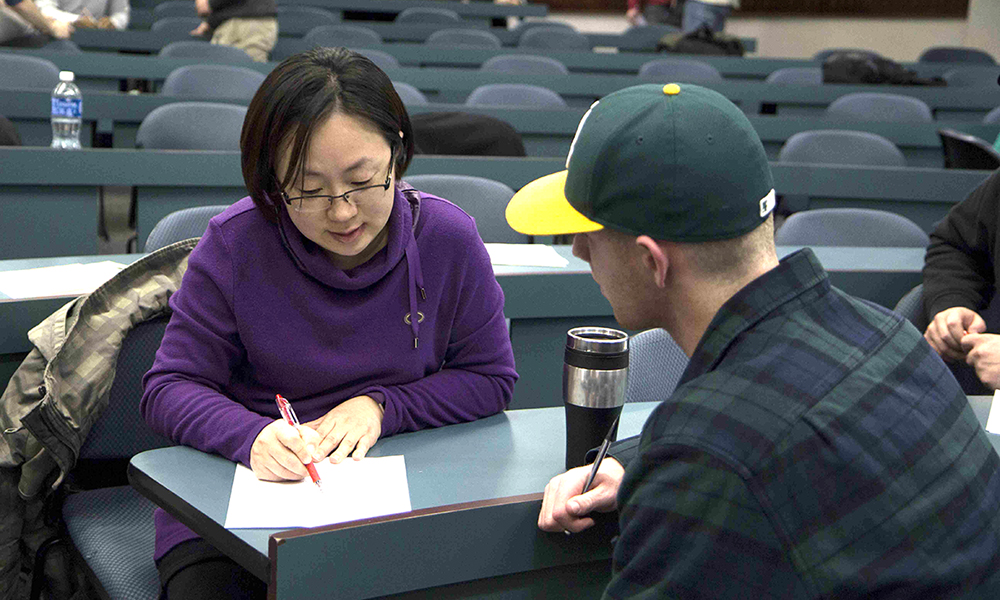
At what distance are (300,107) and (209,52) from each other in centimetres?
438

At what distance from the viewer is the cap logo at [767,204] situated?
39.9 inches

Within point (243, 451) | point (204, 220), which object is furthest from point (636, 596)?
point (204, 220)

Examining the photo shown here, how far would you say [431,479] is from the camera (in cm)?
138

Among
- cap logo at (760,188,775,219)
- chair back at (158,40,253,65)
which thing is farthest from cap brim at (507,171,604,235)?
chair back at (158,40,253,65)

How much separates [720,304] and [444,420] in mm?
695

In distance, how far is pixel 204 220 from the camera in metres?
2.30

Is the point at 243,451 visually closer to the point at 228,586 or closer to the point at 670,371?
the point at 228,586

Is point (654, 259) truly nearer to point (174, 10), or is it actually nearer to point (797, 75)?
point (797, 75)

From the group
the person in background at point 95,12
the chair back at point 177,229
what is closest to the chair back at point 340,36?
the person in background at point 95,12

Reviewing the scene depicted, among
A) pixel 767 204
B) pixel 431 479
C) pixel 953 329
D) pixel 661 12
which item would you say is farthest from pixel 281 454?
pixel 661 12

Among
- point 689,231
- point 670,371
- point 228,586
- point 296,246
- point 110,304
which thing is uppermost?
point 689,231

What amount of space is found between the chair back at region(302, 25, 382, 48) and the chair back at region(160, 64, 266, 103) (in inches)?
74.8

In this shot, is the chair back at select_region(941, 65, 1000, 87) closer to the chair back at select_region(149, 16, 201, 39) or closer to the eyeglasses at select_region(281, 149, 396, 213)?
the chair back at select_region(149, 16, 201, 39)

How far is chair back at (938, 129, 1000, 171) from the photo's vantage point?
417cm
